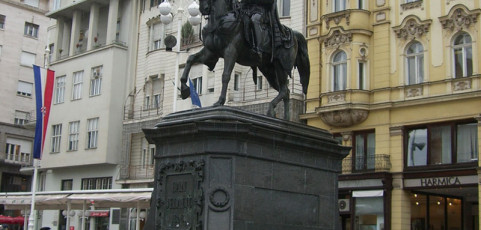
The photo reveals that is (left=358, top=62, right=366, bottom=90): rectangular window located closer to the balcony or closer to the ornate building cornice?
the balcony

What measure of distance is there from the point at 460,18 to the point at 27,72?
4576 centimetres

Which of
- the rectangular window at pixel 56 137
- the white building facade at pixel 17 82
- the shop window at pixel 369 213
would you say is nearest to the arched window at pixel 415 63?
the shop window at pixel 369 213

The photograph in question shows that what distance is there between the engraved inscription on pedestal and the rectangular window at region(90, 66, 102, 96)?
37.6 metres

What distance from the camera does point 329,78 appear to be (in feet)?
128

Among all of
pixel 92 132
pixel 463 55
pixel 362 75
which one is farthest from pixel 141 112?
pixel 463 55

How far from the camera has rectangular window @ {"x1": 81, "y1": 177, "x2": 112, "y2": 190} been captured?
164 ft

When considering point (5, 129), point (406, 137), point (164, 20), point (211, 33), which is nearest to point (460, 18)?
point (406, 137)

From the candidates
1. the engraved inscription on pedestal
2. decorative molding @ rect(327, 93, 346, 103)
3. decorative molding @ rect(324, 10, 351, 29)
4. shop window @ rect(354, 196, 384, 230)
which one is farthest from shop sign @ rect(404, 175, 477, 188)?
the engraved inscription on pedestal

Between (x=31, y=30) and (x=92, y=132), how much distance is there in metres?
24.1

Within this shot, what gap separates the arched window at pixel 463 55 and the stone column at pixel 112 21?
24858 mm

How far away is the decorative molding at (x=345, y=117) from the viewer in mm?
37281

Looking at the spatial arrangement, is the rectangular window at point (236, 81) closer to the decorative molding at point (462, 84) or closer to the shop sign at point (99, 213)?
the shop sign at point (99, 213)

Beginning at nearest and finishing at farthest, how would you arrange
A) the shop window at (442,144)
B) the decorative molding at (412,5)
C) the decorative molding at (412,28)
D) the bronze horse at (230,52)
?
1. the bronze horse at (230,52)
2. the shop window at (442,144)
3. the decorative molding at (412,28)
4. the decorative molding at (412,5)

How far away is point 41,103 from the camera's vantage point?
32562 mm
